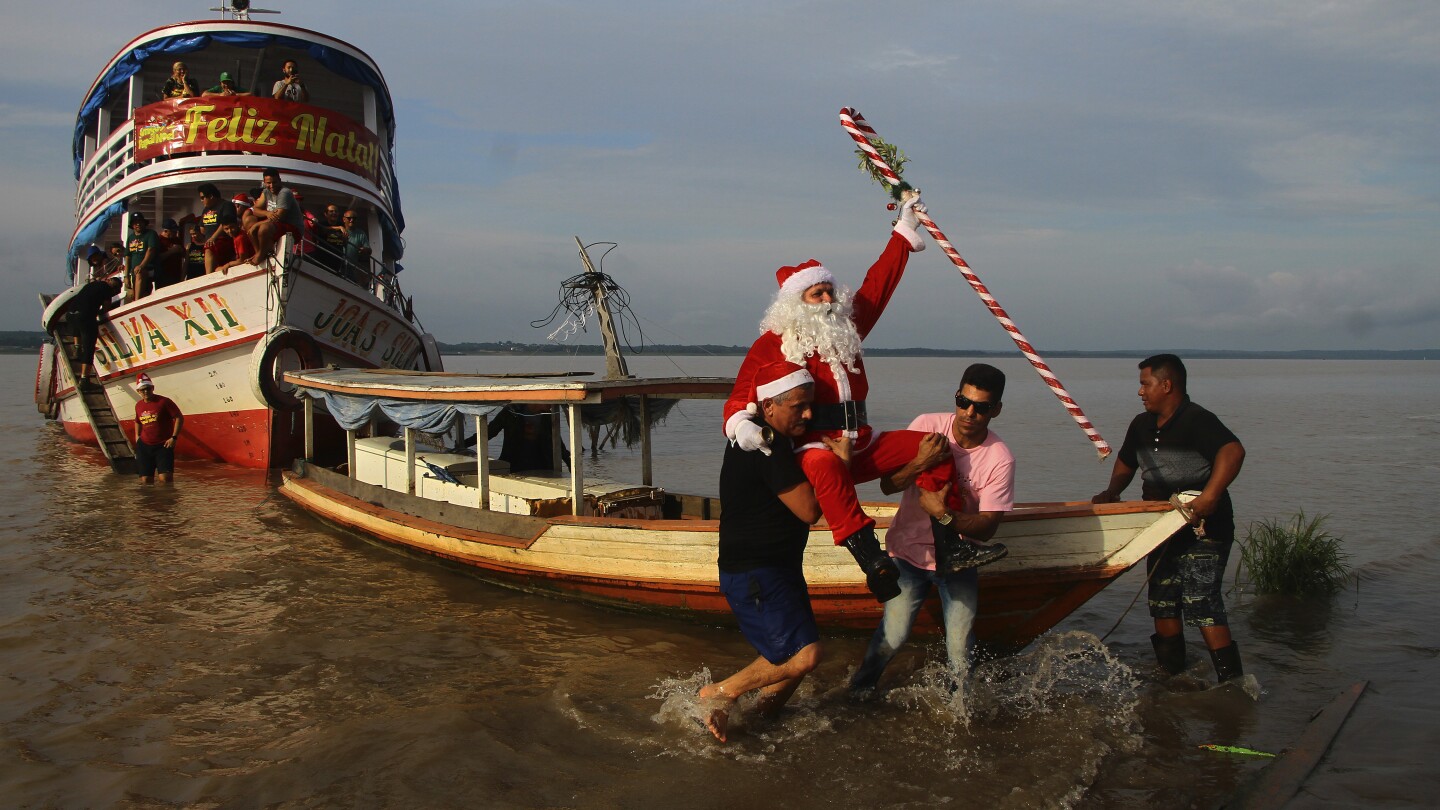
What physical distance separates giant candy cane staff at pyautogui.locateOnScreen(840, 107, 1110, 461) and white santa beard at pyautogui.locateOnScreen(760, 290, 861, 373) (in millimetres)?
1042

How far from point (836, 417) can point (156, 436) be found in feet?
41.6

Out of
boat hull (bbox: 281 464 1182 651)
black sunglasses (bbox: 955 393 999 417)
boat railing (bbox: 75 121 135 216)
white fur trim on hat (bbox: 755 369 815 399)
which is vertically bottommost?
boat hull (bbox: 281 464 1182 651)

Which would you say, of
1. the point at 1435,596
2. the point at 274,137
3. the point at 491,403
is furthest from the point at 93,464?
the point at 1435,596

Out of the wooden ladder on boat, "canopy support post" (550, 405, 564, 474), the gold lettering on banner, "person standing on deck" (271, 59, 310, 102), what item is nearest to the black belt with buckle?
"canopy support post" (550, 405, 564, 474)

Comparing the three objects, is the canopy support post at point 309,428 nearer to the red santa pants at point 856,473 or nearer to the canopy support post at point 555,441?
the canopy support post at point 555,441

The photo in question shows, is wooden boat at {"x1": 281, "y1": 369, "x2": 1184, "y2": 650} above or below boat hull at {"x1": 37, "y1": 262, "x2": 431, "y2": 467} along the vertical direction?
below

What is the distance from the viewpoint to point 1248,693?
574 centimetres

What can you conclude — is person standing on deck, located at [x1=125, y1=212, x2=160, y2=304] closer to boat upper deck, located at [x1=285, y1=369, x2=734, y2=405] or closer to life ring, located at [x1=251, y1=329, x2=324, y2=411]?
life ring, located at [x1=251, y1=329, x2=324, y2=411]

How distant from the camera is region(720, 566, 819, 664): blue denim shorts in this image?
4254 millimetres

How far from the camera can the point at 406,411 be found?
9.06 metres

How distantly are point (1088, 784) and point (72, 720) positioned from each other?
17.7ft

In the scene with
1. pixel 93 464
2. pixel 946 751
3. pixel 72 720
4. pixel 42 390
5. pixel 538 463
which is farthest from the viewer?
pixel 42 390

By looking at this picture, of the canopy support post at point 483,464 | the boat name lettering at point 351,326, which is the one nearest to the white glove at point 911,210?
the canopy support post at point 483,464

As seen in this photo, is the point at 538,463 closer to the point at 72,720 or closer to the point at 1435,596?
the point at 72,720
